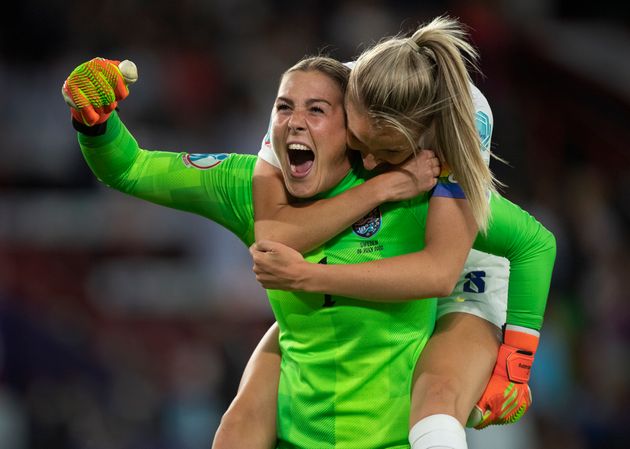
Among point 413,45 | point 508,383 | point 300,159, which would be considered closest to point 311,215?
point 300,159

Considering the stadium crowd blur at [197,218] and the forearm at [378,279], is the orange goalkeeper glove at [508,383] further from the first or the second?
the stadium crowd blur at [197,218]

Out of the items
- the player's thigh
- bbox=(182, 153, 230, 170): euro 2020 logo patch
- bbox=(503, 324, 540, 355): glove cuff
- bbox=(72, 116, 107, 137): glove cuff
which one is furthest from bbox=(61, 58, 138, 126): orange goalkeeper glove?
bbox=(503, 324, 540, 355): glove cuff

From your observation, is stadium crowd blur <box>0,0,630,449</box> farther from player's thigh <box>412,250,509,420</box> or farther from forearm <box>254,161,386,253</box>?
forearm <box>254,161,386,253</box>

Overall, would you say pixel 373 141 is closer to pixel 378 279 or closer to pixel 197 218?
pixel 378 279

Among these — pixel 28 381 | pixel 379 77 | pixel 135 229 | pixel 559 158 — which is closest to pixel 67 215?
pixel 135 229

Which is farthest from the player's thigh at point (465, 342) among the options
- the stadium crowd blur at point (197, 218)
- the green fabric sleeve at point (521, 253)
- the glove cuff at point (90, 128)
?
the stadium crowd blur at point (197, 218)

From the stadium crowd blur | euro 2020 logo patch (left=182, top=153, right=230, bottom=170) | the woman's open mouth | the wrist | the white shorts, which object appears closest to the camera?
the wrist

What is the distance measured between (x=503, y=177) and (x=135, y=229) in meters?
2.05

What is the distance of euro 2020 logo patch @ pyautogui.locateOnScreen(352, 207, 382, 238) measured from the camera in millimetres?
3016

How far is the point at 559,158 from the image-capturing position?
7023mm

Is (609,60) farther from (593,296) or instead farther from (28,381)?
(28,381)

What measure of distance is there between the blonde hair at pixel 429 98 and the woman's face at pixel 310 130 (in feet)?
0.23

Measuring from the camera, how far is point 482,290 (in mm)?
3309

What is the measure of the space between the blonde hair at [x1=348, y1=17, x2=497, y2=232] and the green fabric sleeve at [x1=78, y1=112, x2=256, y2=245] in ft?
1.27
